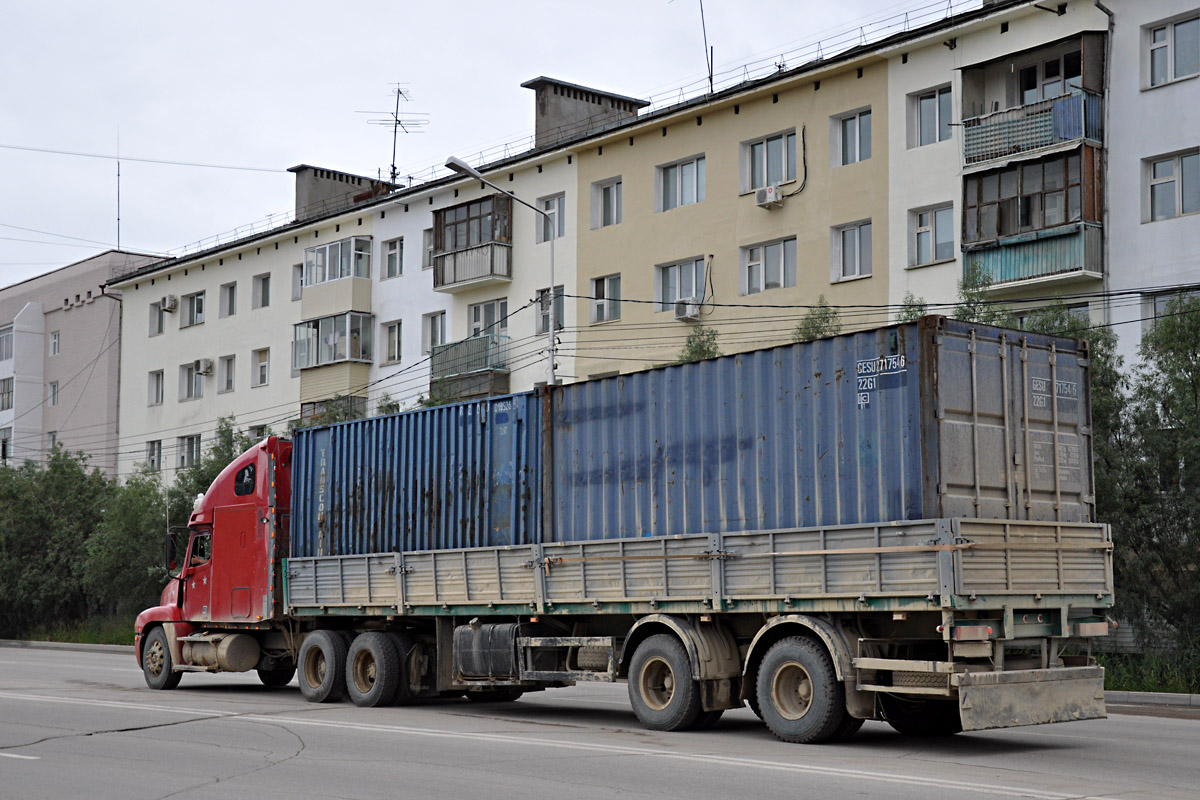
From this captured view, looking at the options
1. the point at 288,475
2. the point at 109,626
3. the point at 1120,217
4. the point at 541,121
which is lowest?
the point at 109,626

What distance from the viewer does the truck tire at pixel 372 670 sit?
55.0 feet

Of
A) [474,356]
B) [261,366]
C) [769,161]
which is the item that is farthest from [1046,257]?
[261,366]

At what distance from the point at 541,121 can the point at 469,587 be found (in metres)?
25.9

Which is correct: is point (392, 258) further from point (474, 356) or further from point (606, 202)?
point (606, 202)

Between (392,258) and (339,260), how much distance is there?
1.89 m

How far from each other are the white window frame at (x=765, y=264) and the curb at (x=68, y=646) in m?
17.9

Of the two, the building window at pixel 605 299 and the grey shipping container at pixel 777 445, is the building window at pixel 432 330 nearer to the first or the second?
the building window at pixel 605 299

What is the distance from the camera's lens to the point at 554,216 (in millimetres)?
37500

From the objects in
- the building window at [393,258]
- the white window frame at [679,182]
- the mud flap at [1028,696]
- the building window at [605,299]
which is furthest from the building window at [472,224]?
the mud flap at [1028,696]

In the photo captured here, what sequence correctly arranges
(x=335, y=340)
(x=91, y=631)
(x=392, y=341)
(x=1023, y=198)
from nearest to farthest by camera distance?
(x=1023, y=198) < (x=91, y=631) < (x=392, y=341) < (x=335, y=340)

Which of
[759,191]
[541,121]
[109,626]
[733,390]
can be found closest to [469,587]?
[733,390]

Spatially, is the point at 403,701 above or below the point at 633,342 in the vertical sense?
below

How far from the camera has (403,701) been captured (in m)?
17.1

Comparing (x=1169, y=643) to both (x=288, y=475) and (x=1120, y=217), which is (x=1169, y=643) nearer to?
(x=1120, y=217)
